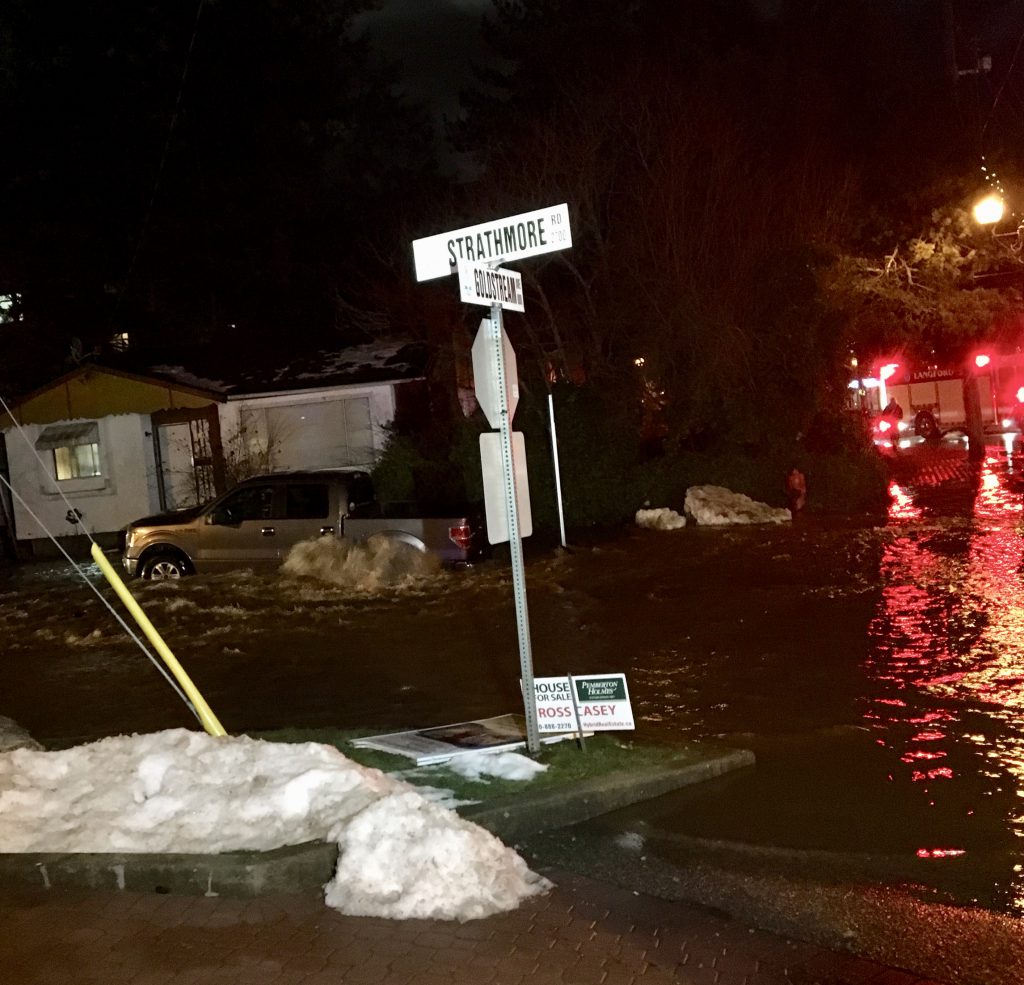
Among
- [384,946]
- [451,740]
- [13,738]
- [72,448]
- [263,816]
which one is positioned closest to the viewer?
[384,946]

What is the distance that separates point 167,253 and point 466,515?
2610cm

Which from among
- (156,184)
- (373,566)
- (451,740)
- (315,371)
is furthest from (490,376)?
(156,184)

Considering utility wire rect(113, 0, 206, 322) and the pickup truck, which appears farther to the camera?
utility wire rect(113, 0, 206, 322)

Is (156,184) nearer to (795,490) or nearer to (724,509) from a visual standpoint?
(724,509)

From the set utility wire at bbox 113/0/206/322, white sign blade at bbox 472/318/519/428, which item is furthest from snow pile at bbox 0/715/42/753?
utility wire at bbox 113/0/206/322

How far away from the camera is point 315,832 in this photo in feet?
18.5

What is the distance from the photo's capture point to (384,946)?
477 centimetres

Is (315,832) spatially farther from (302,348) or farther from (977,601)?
(302,348)

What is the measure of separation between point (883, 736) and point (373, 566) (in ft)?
29.2

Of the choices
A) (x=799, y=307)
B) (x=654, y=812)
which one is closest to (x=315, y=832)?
(x=654, y=812)

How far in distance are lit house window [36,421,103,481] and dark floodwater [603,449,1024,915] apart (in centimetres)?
1859

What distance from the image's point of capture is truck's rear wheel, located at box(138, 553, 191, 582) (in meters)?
17.1

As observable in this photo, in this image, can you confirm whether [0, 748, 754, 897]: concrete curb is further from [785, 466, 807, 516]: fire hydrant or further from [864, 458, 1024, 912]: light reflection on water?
[785, 466, 807, 516]: fire hydrant

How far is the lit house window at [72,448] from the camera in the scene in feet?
87.4
